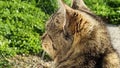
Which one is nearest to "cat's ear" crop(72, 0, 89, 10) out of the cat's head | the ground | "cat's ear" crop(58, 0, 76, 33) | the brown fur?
the cat's head

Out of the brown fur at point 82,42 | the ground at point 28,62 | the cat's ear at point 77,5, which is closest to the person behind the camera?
the brown fur at point 82,42

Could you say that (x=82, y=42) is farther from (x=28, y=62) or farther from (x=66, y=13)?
(x=28, y=62)

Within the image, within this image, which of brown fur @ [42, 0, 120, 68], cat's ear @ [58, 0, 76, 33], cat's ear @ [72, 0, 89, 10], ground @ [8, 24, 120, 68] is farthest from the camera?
ground @ [8, 24, 120, 68]

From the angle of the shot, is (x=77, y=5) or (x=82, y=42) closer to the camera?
(x=82, y=42)

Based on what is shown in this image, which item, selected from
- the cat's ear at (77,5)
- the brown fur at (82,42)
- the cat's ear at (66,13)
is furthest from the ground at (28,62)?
the cat's ear at (66,13)

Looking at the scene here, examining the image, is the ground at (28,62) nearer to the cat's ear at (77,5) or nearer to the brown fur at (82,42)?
the cat's ear at (77,5)

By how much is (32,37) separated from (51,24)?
10.3 feet

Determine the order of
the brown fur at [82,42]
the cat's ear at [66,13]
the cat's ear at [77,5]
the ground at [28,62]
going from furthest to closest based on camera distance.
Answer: the ground at [28,62]
the cat's ear at [77,5]
the brown fur at [82,42]
the cat's ear at [66,13]

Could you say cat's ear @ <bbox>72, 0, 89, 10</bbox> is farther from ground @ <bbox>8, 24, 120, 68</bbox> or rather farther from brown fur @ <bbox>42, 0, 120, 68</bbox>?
ground @ <bbox>8, 24, 120, 68</bbox>

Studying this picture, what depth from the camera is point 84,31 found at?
3.64 m

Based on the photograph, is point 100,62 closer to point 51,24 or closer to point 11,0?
point 51,24

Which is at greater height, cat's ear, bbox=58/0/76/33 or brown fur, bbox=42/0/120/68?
cat's ear, bbox=58/0/76/33

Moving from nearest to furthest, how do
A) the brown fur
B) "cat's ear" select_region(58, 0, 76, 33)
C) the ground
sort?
1. "cat's ear" select_region(58, 0, 76, 33)
2. the brown fur
3. the ground

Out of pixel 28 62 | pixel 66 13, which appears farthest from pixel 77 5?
pixel 28 62
